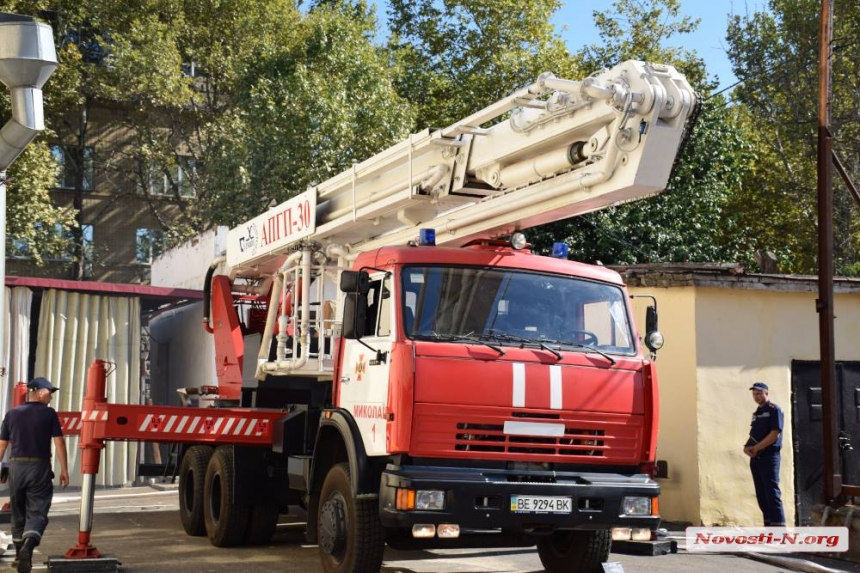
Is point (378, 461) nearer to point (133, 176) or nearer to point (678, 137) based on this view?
point (678, 137)

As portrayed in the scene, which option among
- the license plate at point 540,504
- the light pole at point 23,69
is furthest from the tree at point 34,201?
the license plate at point 540,504

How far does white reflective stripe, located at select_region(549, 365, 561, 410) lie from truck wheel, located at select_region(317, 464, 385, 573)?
1537 mm

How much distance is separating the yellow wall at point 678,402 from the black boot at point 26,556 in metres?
7.19

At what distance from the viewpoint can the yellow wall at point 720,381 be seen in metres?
13.3

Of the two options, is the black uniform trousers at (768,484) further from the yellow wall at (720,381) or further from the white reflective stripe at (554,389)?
the white reflective stripe at (554,389)

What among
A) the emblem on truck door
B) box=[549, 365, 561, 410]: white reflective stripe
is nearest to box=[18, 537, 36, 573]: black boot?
the emblem on truck door

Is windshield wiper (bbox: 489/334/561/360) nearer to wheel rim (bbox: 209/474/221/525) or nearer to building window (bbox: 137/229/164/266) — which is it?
wheel rim (bbox: 209/474/221/525)

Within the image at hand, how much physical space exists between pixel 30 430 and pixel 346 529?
10.7ft

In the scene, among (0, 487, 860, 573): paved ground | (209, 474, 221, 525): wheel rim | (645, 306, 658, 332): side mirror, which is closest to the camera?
(645, 306, 658, 332): side mirror

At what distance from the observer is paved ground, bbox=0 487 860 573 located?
32.8ft

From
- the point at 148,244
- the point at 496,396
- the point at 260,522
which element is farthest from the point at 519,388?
the point at 148,244

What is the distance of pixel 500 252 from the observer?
8812mm

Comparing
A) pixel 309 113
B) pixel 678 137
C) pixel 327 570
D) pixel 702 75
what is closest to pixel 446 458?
pixel 327 570

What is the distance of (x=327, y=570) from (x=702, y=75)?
29137 mm
